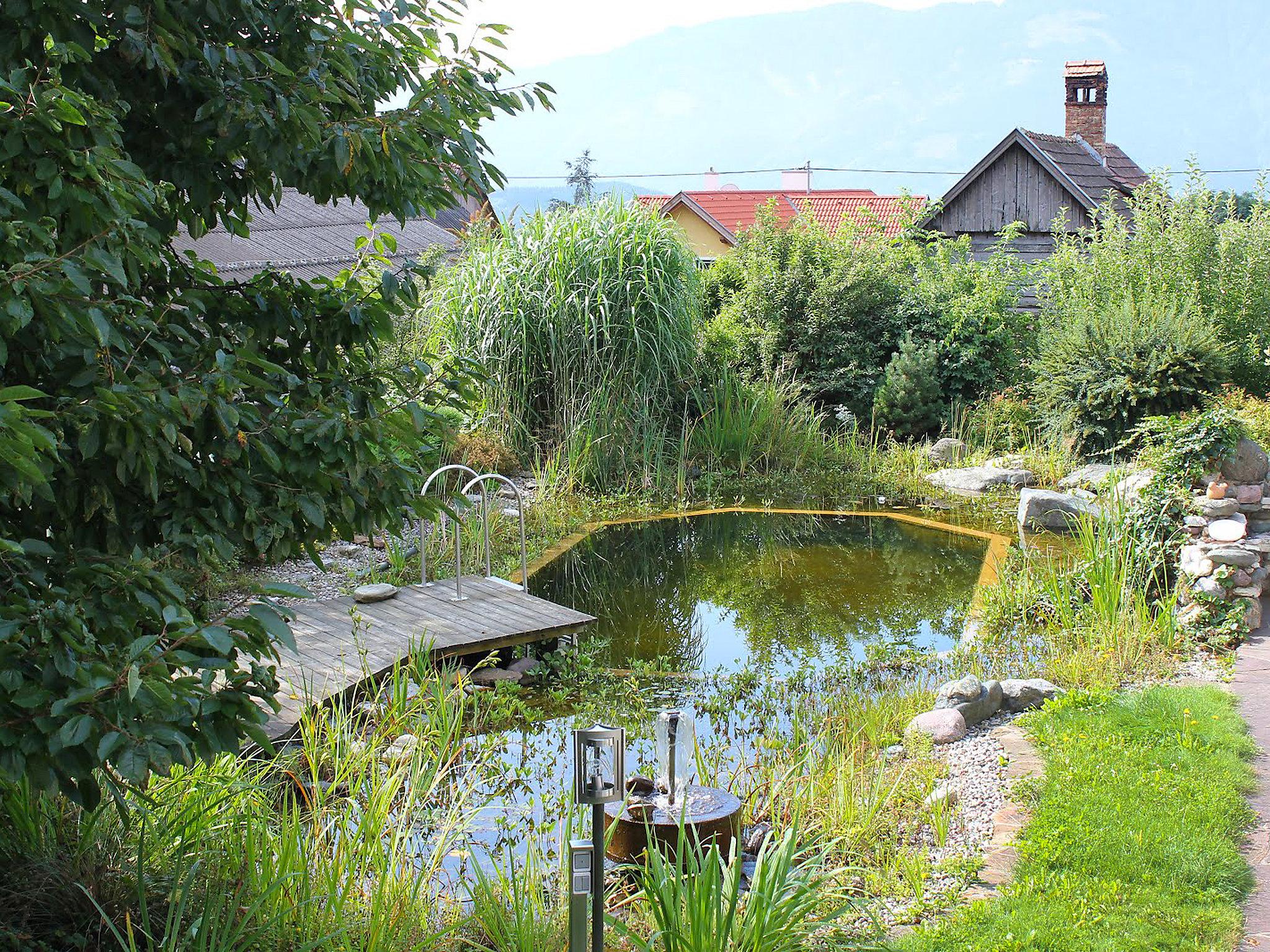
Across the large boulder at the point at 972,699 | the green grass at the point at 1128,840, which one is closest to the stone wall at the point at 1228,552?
the green grass at the point at 1128,840

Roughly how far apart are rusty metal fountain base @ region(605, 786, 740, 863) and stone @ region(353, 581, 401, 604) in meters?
3.01

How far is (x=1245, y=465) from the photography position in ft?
22.1

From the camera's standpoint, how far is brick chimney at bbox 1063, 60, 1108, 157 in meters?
19.4

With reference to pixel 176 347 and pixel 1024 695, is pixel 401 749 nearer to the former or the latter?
pixel 176 347

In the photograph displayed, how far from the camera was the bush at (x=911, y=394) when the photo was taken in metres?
12.2

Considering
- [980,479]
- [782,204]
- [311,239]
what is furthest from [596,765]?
[782,204]

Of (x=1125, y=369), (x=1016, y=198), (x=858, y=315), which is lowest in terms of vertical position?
(x=1125, y=369)

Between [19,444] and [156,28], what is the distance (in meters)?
0.98

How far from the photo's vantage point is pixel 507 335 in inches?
396

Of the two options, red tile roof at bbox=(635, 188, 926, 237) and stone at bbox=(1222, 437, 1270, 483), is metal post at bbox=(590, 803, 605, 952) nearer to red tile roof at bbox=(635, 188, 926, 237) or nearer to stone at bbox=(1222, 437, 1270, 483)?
stone at bbox=(1222, 437, 1270, 483)

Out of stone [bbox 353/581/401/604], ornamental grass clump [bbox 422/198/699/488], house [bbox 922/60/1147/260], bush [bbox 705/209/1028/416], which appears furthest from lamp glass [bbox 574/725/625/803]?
house [bbox 922/60/1147/260]

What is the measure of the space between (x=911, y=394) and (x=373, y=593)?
25.5 feet

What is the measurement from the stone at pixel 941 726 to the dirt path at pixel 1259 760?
1115mm

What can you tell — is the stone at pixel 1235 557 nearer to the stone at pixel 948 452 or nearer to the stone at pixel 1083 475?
the stone at pixel 1083 475
